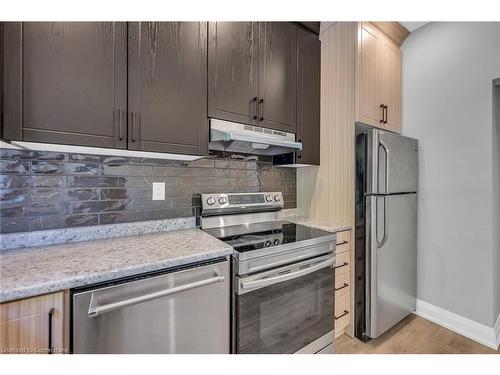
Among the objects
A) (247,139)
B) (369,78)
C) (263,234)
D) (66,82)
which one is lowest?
(263,234)

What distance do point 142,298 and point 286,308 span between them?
32.9 inches

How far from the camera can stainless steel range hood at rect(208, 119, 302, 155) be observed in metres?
1.45

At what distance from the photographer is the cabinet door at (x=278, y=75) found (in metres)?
1.67

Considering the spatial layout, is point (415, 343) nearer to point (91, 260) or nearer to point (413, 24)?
point (91, 260)

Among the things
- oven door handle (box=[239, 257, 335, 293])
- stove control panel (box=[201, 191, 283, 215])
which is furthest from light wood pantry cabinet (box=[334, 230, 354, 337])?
stove control panel (box=[201, 191, 283, 215])

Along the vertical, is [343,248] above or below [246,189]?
below

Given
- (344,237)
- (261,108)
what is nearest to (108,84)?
(261,108)

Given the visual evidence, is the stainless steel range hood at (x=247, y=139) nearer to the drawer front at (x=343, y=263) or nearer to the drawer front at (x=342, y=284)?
the drawer front at (x=343, y=263)

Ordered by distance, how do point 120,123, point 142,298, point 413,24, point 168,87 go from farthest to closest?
point 413,24 → point 168,87 → point 120,123 → point 142,298

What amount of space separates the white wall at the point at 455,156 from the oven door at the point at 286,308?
1.24 meters

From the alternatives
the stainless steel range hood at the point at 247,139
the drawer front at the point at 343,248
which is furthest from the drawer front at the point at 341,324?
the stainless steel range hood at the point at 247,139

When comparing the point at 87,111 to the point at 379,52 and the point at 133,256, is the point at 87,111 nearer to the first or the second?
the point at 133,256

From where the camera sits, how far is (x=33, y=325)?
781 millimetres

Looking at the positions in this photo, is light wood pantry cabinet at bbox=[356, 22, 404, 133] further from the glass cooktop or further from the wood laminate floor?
the wood laminate floor
